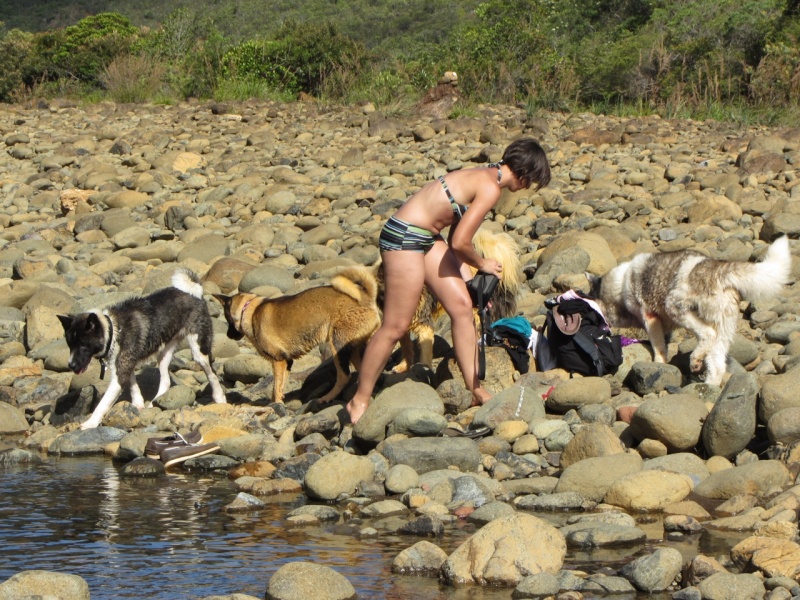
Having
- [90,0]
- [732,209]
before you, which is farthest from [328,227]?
[90,0]

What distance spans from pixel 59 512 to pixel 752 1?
996 inches

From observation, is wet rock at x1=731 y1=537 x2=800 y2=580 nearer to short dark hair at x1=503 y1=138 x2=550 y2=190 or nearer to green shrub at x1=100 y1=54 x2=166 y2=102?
short dark hair at x1=503 y1=138 x2=550 y2=190

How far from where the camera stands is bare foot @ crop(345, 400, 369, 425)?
768cm

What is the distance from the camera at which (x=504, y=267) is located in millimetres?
8898

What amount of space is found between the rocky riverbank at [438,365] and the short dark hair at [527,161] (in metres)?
1.60

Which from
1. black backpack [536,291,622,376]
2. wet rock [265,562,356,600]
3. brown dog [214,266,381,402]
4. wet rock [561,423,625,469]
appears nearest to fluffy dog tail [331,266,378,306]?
brown dog [214,266,381,402]

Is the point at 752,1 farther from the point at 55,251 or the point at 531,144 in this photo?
the point at 531,144

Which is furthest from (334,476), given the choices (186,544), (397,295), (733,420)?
(733,420)

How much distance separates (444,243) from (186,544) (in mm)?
2857

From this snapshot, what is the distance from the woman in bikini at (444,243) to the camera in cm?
695

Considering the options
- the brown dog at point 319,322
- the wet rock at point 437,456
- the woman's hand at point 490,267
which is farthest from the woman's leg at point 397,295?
the brown dog at point 319,322

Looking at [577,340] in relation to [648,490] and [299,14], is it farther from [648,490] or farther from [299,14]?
[299,14]

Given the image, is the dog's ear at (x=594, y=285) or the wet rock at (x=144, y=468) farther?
the dog's ear at (x=594, y=285)

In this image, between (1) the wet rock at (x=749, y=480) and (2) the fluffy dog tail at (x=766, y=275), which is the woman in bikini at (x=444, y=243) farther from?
(1) the wet rock at (x=749, y=480)
